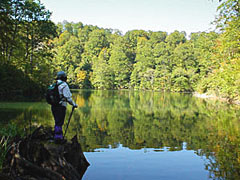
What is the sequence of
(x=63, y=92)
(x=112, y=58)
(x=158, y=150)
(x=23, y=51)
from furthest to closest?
(x=112, y=58), (x=23, y=51), (x=158, y=150), (x=63, y=92)

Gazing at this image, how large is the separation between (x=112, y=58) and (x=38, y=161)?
73.2 metres

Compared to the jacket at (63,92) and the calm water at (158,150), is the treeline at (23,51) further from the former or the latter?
the jacket at (63,92)

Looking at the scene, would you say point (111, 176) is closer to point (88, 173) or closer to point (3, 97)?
point (88, 173)

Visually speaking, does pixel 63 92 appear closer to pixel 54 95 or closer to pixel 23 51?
pixel 54 95

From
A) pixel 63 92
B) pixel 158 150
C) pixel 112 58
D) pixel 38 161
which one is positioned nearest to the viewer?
pixel 38 161

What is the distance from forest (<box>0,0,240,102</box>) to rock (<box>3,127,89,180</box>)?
15.3 m

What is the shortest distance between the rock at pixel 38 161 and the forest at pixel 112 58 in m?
15.3

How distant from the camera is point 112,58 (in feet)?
252

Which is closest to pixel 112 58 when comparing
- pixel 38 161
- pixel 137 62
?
pixel 137 62

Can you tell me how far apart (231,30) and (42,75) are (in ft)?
65.3

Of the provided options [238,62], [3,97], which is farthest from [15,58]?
[238,62]

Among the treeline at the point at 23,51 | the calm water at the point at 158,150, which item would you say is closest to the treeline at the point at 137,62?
the treeline at the point at 23,51

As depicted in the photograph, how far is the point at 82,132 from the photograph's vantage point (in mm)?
10117

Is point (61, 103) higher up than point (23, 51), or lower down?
lower down
